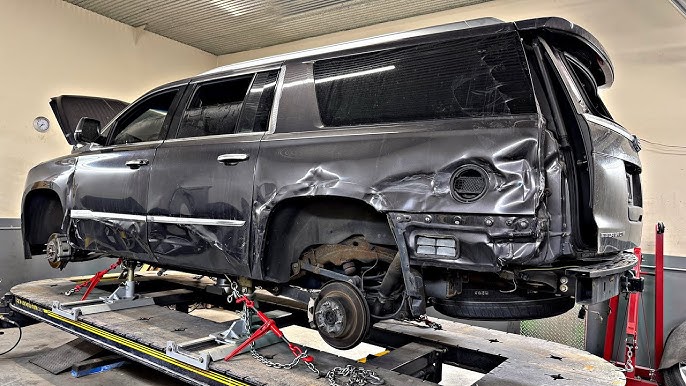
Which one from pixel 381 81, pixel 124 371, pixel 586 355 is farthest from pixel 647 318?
pixel 124 371

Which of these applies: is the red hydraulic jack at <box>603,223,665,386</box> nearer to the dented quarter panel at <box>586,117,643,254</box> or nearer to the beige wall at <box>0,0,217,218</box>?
the dented quarter panel at <box>586,117,643,254</box>

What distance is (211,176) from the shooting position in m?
2.71

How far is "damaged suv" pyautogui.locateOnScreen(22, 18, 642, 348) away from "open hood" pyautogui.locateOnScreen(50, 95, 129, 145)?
55.1 inches

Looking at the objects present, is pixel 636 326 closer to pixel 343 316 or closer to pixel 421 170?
pixel 343 316

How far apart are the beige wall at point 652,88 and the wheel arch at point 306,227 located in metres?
3.52

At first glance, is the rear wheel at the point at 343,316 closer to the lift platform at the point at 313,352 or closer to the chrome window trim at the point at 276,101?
the lift platform at the point at 313,352

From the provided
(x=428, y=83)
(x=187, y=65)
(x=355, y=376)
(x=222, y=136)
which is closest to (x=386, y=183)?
(x=428, y=83)

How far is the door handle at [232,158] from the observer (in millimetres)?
2562

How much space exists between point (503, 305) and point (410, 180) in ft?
2.25

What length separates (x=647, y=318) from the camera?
4418mm

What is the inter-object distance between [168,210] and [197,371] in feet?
3.22

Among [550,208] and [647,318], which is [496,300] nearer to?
[550,208]

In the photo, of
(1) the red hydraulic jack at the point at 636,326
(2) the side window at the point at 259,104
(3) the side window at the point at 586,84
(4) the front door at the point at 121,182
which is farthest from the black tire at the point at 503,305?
(4) the front door at the point at 121,182

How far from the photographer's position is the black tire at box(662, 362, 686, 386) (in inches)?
141
